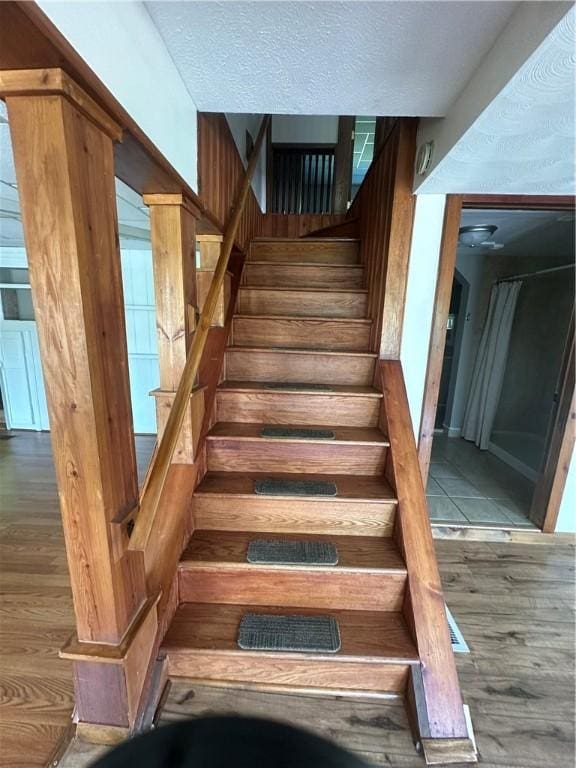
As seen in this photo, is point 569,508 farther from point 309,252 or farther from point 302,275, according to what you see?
point 309,252

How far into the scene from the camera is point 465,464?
3.81 metres

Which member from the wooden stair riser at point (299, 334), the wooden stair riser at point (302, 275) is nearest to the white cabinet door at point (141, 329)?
the wooden stair riser at point (302, 275)

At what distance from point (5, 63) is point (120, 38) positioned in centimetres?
33

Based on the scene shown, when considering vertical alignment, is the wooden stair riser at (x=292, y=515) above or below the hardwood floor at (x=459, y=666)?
above

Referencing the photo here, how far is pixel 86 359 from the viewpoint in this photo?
0.86m

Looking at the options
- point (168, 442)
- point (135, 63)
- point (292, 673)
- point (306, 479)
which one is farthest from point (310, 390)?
point (135, 63)

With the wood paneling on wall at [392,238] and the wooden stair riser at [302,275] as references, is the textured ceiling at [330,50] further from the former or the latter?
the wooden stair riser at [302,275]

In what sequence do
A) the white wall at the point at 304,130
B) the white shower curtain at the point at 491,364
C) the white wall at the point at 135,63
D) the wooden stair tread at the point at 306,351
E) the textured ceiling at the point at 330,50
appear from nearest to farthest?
1. the white wall at the point at 135,63
2. the textured ceiling at the point at 330,50
3. the wooden stair tread at the point at 306,351
4. the white shower curtain at the point at 491,364
5. the white wall at the point at 304,130

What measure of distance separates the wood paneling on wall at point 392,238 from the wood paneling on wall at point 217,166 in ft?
3.21

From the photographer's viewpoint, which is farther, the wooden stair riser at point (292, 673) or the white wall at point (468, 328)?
the white wall at point (468, 328)

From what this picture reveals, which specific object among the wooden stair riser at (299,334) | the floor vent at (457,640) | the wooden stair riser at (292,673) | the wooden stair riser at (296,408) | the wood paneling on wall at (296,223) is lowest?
the floor vent at (457,640)

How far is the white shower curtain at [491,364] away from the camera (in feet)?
13.2

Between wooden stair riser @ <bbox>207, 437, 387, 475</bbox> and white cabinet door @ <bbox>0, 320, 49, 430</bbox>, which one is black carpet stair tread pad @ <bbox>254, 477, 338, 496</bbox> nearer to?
wooden stair riser @ <bbox>207, 437, 387, 475</bbox>

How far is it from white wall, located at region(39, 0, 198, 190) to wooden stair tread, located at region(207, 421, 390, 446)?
1.19 meters
